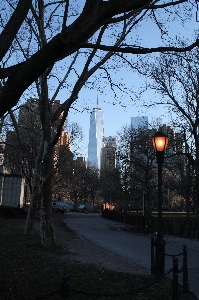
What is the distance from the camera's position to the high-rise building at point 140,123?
35231mm

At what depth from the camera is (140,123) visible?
3666 centimetres

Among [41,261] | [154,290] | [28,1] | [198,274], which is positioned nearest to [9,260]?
[41,261]

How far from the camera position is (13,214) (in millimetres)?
31078

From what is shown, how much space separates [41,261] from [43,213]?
11.4 feet

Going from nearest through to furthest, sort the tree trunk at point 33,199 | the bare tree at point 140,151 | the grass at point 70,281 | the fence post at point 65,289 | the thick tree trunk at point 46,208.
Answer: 1. the fence post at point 65,289
2. the grass at point 70,281
3. the thick tree trunk at point 46,208
4. the tree trunk at point 33,199
5. the bare tree at point 140,151

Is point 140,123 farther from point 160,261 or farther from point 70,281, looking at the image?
point 70,281

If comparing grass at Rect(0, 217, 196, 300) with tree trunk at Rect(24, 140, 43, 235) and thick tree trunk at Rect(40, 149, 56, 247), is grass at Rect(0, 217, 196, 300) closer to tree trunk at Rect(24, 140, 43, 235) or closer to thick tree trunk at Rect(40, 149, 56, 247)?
thick tree trunk at Rect(40, 149, 56, 247)

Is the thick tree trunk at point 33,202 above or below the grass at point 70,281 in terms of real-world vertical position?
above

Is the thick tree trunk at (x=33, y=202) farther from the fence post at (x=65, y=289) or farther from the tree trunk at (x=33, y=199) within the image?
the fence post at (x=65, y=289)

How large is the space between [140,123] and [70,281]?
98.2 feet

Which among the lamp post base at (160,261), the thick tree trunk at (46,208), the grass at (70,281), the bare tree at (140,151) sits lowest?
the grass at (70,281)

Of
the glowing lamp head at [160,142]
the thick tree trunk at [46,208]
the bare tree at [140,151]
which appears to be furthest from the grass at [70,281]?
the bare tree at [140,151]

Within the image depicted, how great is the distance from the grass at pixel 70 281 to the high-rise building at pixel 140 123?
25755mm

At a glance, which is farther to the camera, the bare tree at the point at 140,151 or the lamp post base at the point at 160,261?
the bare tree at the point at 140,151
